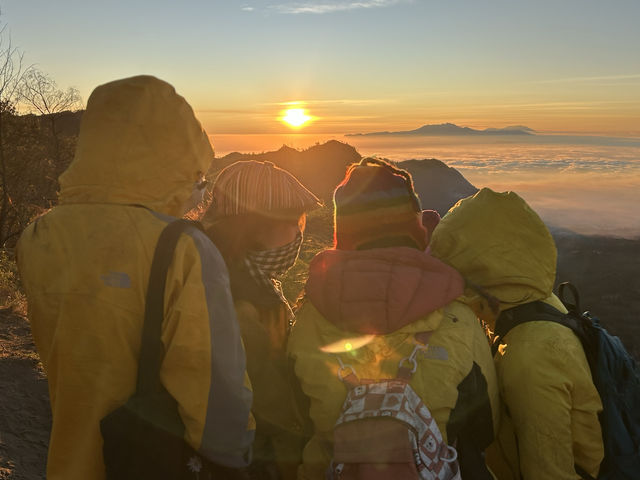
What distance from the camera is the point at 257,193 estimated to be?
2.74 metres

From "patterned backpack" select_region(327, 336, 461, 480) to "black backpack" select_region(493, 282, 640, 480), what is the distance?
93cm

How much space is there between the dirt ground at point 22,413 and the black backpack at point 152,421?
10.3 ft

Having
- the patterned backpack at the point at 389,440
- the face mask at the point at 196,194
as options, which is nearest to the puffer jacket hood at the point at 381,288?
the patterned backpack at the point at 389,440

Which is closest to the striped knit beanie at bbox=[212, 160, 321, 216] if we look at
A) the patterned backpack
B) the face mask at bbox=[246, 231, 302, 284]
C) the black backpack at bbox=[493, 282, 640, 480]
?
→ the face mask at bbox=[246, 231, 302, 284]

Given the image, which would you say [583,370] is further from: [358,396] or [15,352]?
[15,352]

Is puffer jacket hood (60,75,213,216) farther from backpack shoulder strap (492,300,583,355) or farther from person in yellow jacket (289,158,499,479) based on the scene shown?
backpack shoulder strap (492,300,583,355)

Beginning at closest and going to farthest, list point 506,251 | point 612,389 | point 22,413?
point 612,389, point 506,251, point 22,413

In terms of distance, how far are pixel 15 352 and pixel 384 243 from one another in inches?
268

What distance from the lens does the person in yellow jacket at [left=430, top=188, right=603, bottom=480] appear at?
2.44m

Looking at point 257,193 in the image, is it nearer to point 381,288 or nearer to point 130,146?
point 130,146

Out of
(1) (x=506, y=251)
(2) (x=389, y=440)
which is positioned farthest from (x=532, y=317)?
(2) (x=389, y=440)

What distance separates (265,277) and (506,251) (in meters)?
1.24

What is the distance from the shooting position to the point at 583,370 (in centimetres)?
246

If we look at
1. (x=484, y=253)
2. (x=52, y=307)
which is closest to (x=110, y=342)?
(x=52, y=307)
